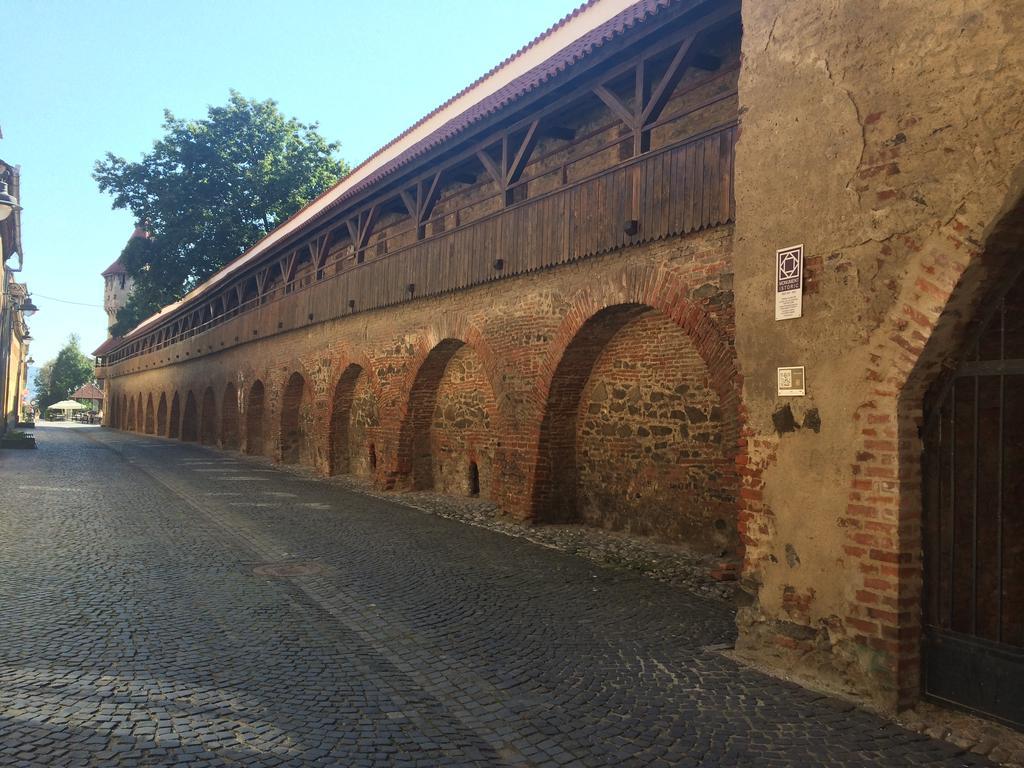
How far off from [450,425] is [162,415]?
98.4ft

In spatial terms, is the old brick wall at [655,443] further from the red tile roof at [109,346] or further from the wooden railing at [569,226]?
the red tile roof at [109,346]

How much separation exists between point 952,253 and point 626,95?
6851mm

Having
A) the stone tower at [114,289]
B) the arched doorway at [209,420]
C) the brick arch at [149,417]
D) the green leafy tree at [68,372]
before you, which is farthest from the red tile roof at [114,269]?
the arched doorway at [209,420]

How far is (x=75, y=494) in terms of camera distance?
1205cm

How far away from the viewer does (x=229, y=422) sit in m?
26.6

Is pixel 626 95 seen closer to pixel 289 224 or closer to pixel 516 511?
pixel 516 511

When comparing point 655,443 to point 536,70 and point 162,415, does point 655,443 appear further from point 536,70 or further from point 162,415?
point 162,415

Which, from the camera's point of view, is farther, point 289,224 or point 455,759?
point 289,224

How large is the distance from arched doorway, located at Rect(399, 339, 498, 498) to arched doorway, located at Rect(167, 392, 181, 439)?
78.3 ft

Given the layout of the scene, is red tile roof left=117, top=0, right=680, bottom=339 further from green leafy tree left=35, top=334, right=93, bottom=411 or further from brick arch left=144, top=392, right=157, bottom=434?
green leafy tree left=35, top=334, right=93, bottom=411

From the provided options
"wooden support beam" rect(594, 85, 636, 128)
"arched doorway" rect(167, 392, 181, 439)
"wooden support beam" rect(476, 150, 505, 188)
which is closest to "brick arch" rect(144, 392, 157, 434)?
"arched doorway" rect(167, 392, 181, 439)

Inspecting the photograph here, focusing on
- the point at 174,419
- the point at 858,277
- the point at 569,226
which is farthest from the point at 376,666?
the point at 174,419

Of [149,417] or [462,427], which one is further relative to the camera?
[149,417]

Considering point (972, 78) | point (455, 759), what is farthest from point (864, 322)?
point (455, 759)
